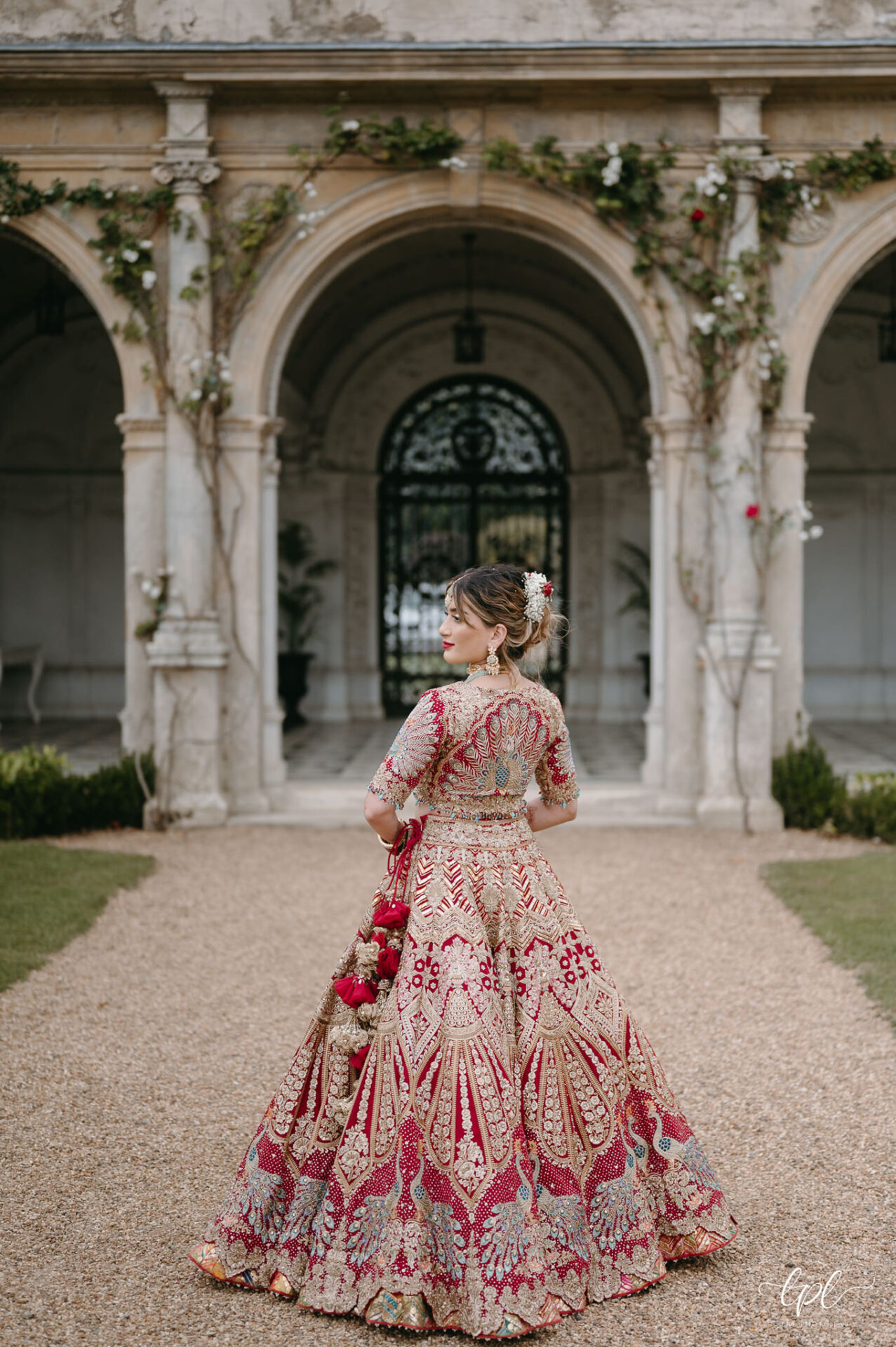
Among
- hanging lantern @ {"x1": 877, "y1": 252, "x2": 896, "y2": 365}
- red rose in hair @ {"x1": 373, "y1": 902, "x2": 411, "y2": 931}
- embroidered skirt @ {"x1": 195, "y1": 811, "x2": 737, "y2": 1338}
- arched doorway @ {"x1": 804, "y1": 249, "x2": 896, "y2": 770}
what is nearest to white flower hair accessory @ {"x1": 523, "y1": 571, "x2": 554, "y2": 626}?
embroidered skirt @ {"x1": 195, "y1": 811, "x2": 737, "y2": 1338}

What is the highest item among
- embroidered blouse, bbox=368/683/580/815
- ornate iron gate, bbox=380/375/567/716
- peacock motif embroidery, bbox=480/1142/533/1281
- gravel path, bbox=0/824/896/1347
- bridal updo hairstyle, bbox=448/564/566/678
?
ornate iron gate, bbox=380/375/567/716

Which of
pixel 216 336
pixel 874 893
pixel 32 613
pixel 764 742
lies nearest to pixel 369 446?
pixel 32 613

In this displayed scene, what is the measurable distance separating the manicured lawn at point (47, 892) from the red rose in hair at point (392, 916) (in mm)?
2866

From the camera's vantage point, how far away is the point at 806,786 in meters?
8.24

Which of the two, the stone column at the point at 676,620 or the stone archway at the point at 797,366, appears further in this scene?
the stone column at the point at 676,620

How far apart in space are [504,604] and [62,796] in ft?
19.1

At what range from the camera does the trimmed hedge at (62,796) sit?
7828mm

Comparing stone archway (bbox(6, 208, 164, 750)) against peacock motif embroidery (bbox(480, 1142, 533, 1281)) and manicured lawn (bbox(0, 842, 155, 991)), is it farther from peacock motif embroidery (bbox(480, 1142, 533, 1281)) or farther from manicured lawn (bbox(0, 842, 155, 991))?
peacock motif embroidery (bbox(480, 1142, 533, 1281))

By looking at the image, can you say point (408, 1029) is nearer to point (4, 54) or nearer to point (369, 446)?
point (4, 54)

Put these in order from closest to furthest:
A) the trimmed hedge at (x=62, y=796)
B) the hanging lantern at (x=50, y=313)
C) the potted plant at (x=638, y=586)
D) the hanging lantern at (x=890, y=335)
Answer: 1. the trimmed hedge at (x=62, y=796)
2. the hanging lantern at (x=50, y=313)
3. the hanging lantern at (x=890, y=335)
4. the potted plant at (x=638, y=586)

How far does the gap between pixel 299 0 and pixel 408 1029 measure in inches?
290

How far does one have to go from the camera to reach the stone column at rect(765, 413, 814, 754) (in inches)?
332

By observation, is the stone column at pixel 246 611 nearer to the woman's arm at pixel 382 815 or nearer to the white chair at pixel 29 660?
the white chair at pixel 29 660

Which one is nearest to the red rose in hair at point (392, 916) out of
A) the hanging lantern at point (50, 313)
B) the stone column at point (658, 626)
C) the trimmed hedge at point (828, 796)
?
the trimmed hedge at point (828, 796)
